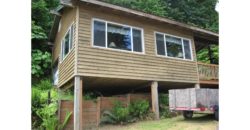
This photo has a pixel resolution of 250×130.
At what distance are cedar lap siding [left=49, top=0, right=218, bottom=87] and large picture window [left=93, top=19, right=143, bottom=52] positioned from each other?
191 mm

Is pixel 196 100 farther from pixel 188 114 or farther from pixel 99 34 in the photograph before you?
pixel 99 34

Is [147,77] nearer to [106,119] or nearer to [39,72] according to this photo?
[106,119]

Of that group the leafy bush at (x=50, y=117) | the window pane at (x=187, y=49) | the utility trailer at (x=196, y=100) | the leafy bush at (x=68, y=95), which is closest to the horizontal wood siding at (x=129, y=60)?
the window pane at (x=187, y=49)

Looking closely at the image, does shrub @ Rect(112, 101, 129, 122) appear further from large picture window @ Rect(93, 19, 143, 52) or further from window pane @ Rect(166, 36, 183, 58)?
window pane @ Rect(166, 36, 183, 58)

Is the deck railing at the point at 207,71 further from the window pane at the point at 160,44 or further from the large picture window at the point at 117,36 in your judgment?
the large picture window at the point at 117,36

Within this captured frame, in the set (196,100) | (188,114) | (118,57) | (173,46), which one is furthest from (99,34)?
(188,114)

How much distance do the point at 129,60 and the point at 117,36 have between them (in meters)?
1.10

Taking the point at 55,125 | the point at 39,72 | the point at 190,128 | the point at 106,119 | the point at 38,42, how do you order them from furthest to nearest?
1. the point at 38,42
2. the point at 39,72
3. the point at 106,119
4. the point at 55,125
5. the point at 190,128

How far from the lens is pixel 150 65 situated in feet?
37.7

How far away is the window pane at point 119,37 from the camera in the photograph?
1055cm

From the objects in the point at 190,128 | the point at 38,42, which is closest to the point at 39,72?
the point at 38,42

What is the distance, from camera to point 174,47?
42.2 feet

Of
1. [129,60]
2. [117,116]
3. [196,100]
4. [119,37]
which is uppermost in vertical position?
[119,37]

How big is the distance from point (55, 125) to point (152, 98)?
442cm
